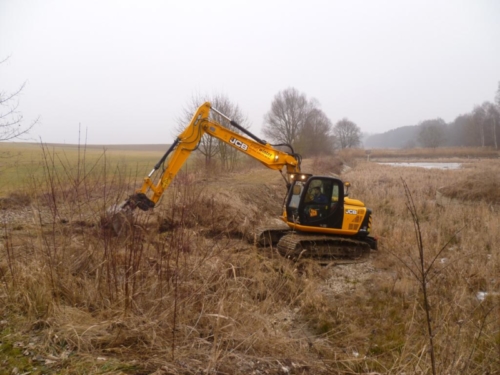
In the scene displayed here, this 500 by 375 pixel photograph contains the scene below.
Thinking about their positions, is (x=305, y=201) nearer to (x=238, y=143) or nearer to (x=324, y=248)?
(x=324, y=248)

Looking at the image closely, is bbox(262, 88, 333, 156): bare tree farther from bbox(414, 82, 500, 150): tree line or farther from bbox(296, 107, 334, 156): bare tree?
bbox(414, 82, 500, 150): tree line

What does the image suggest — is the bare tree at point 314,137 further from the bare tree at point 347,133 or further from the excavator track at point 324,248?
the excavator track at point 324,248

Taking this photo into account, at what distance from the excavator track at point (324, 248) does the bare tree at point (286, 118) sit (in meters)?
37.9

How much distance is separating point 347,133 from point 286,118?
122 ft

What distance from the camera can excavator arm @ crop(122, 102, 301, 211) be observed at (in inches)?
309

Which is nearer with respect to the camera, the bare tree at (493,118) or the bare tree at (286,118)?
the bare tree at (286,118)

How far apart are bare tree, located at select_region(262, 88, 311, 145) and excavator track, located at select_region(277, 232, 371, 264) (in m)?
37.9

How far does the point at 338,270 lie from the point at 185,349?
5.42 meters

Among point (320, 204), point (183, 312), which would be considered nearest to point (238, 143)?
point (320, 204)

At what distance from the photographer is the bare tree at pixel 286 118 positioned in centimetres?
4688

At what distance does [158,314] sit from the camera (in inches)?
123

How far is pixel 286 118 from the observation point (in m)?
47.9

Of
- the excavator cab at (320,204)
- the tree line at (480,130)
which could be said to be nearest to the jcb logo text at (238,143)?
the excavator cab at (320,204)

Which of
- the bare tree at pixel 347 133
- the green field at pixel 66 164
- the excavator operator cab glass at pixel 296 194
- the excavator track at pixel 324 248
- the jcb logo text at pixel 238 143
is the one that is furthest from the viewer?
the bare tree at pixel 347 133
